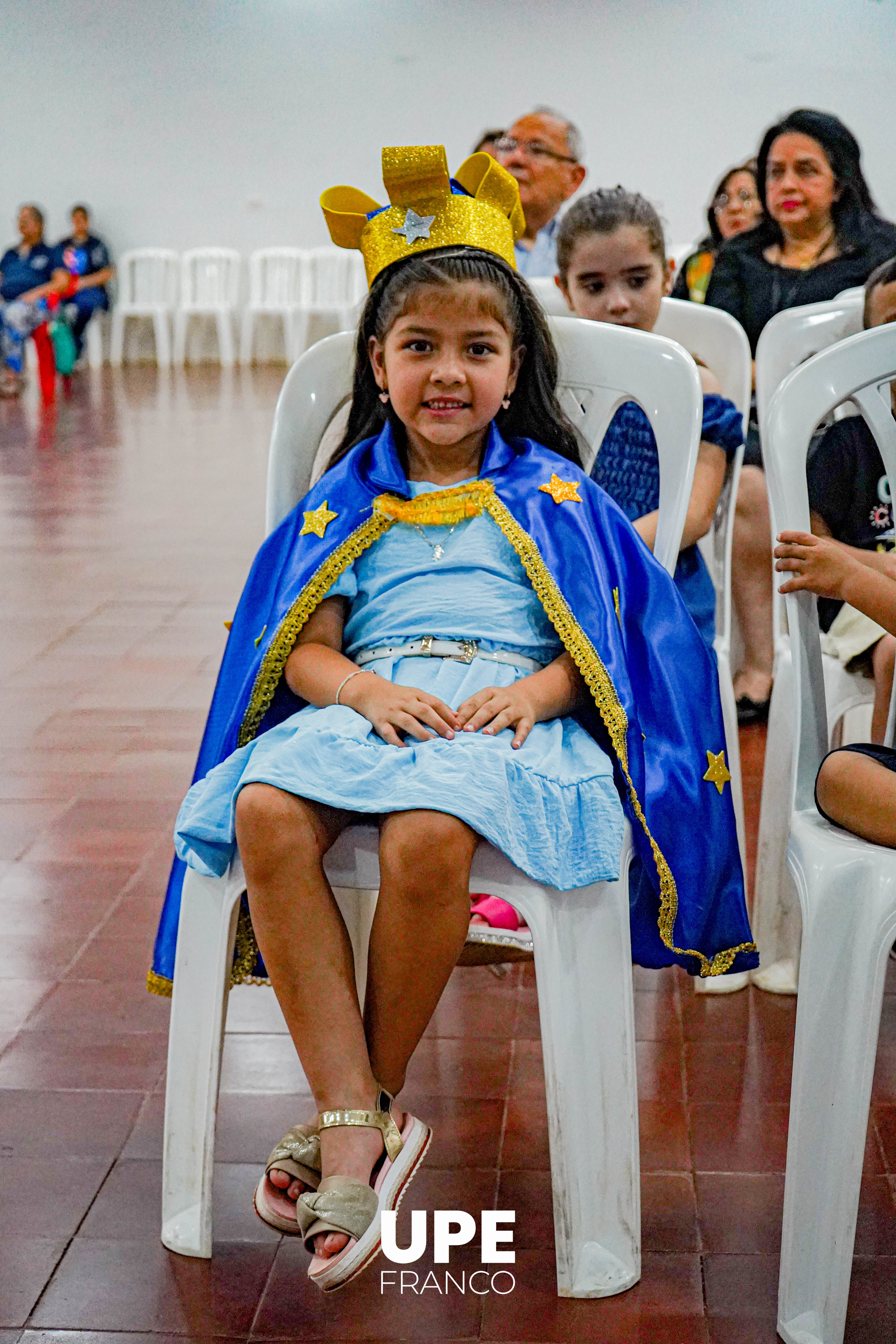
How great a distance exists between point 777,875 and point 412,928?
2.60 feet

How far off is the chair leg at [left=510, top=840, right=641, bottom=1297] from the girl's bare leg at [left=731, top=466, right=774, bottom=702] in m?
1.73

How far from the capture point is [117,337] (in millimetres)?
11516

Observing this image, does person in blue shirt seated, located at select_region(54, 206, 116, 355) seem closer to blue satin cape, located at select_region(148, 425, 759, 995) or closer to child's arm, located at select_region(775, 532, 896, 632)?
blue satin cape, located at select_region(148, 425, 759, 995)

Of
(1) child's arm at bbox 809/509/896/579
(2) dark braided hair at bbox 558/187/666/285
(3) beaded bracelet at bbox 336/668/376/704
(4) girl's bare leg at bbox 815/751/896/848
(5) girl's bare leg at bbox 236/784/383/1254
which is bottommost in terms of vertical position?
(5) girl's bare leg at bbox 236/784/383/1254

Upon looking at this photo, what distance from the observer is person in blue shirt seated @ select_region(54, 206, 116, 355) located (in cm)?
1095

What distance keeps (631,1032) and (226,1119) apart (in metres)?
0.56

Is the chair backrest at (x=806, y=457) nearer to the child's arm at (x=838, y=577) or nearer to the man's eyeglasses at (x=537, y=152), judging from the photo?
the child's arm at (x=838, y=577)

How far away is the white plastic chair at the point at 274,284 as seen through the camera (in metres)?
11.4

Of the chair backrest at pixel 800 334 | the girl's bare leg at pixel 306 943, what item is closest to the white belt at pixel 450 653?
the girl's bare leg at pixel 306 943

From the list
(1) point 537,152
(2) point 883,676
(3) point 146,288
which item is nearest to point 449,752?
(2) point 883,676

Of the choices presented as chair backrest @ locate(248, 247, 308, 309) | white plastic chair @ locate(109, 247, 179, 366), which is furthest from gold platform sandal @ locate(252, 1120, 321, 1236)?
white plastic chair @ locate(109, 247, 179, 366)

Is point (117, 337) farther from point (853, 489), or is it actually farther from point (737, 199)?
point (853, 489)

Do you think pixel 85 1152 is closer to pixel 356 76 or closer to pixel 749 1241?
pixel 749 1241

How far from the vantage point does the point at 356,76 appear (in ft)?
37.1
